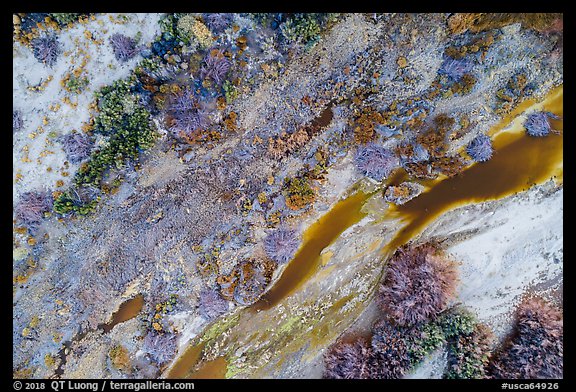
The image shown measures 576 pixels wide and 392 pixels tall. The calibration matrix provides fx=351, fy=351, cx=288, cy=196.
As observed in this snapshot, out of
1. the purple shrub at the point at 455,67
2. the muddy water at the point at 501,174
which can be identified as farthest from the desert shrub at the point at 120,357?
the purple shrub at the point at 455,67

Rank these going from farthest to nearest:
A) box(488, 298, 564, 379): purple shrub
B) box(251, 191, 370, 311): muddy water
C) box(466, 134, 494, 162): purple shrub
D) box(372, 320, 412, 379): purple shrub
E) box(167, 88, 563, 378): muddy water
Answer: box(251, 191, 370, 311): muddy water → box(167, 88, 563, 378): muddy water → box(466, 134, 494, 162): purple shrub → box(372, 320, 412, 379): purple shrub → box(488, 298, 564, 379): purple shrub

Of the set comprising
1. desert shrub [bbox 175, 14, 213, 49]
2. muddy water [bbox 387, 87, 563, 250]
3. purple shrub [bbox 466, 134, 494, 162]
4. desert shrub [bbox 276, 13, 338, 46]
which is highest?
desert shrub [bbox 175, 14, 213, 49]

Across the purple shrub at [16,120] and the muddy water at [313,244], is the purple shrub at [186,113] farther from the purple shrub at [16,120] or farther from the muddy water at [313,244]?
the muddy water at [313,244]

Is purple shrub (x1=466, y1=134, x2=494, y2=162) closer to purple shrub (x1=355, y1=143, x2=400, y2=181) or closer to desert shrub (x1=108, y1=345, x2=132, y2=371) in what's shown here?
purple shrub (x1=355, y1=143, x2=400, y2=181)

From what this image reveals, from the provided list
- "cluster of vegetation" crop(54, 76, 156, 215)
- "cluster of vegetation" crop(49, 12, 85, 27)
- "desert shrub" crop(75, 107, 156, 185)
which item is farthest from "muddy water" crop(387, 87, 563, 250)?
"cluster of vegetation" crop(49, 12, 85, 27)

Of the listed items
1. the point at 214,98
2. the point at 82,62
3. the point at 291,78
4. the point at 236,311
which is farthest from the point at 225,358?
the point at 82,62

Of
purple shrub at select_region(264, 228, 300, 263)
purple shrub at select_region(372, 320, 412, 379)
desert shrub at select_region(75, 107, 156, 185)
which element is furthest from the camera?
purple shrub at select_region(264, 228, 300, 263)

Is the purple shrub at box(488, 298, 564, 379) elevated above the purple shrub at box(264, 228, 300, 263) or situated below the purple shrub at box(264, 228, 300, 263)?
below
